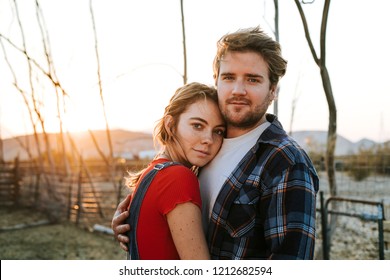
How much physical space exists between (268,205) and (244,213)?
113mm

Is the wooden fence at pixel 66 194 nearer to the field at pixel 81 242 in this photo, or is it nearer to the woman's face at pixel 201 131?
the field at pixel 81 242

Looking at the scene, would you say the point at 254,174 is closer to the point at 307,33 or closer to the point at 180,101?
the point at 180,101

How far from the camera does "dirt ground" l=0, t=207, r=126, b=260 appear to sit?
5500mm

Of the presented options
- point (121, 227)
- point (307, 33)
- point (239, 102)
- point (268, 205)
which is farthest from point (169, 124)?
point (307, 33)

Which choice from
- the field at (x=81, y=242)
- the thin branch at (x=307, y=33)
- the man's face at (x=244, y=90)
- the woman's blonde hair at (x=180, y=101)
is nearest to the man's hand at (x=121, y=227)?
the woman's blonde hair at (x=180, y=101)

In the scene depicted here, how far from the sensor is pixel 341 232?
5.80 metres

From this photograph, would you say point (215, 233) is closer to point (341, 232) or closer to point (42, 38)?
point (341, 232)

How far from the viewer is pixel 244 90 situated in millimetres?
1738

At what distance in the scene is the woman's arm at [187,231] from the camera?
152 centimetres

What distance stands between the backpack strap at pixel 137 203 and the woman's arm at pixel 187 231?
0.50 ft

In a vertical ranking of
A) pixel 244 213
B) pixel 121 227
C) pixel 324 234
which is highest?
pixel 244 213
